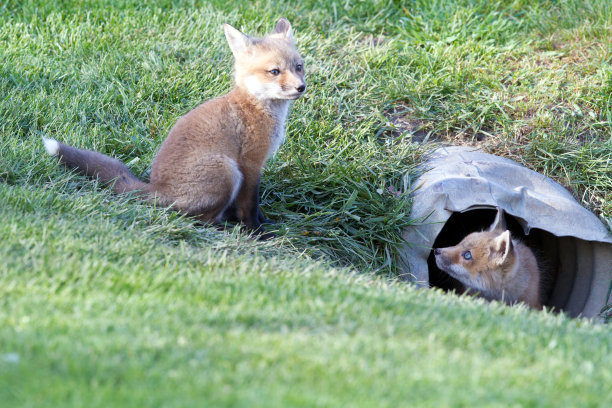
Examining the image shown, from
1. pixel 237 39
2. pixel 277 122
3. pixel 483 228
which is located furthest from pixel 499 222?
pixel 237 39

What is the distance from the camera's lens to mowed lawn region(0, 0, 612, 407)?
268 cm

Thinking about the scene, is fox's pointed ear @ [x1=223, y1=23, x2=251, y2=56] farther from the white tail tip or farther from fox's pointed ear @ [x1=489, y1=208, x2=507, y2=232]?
fox's pointed ear @ [x1=489, y1=208, x2=507, y2=232]

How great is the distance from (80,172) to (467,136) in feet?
12.2

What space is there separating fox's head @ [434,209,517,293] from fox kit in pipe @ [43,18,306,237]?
5.30ft

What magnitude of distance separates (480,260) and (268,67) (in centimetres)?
231

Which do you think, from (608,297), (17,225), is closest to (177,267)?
(17,225)

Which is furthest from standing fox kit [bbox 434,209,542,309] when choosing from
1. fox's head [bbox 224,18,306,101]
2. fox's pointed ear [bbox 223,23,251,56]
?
fox's pointed ear [bbox 223,23,251,56]

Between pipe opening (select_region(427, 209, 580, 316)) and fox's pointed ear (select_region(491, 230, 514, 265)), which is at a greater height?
fox's pointed ear (select_region(491, 230, 514, 265))

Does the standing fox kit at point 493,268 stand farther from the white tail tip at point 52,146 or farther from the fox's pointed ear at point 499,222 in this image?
the white tail tip at point 52,146

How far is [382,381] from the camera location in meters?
2.67

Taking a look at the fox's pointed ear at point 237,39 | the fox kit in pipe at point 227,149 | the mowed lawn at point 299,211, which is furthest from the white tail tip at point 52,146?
the fox's pointed ear at point 237,39

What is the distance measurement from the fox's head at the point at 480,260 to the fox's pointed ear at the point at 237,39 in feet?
7.50

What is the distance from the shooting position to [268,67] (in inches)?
203

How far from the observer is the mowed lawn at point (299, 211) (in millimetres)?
2682
